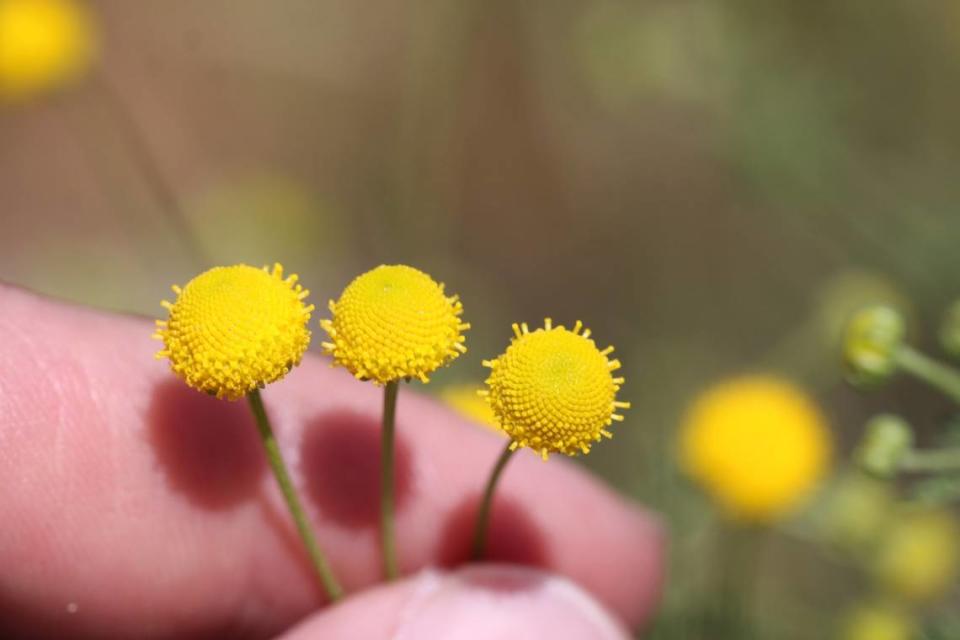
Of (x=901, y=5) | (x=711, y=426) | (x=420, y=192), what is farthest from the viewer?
(x=901, y=5)

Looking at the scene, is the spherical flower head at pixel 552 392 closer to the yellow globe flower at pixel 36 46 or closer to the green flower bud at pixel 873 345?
the green flower bud at pixel 873 345

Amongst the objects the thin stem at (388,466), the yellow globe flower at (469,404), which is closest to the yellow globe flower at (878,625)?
the yellow globe flower at (469,404)

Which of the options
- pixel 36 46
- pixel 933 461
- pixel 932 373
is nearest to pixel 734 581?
pixel 933 461

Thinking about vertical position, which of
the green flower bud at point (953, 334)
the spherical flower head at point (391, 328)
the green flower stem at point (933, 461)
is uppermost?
the green flower bud at point (953, 334)

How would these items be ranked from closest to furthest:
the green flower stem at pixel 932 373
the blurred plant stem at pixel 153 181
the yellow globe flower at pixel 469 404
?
the green flower stem at pixel 932 373, the yellow globe flower at pixel 469 404, the blurred plant stem at pixel 153 181

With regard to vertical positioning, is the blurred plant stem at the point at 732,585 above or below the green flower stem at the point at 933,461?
below

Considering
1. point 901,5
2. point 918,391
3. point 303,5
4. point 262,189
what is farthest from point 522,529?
point 303,5

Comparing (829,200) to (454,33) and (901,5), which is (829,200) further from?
(454,33)
